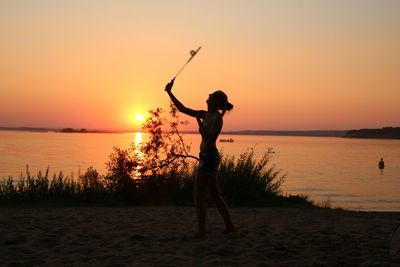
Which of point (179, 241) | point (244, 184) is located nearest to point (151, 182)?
point (244, 184)

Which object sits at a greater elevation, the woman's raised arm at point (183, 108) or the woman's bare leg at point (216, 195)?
the woman's raised arm at point (183, 108)

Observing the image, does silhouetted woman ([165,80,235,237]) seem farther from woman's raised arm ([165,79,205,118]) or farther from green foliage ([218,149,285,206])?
green foliage ([218,149,285,206])

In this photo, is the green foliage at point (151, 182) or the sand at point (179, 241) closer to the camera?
the sand at point (179, 241)

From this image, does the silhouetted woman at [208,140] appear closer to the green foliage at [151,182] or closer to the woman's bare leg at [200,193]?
the woman's bare leg at [200,193]

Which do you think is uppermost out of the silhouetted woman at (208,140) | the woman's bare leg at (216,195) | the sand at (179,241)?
the silhouetted woman at (208,140)

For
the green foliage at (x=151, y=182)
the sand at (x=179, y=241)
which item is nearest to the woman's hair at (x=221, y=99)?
the sand at (x=179, y=241)

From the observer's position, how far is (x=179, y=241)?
6.66 m

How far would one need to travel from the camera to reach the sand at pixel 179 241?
565cm

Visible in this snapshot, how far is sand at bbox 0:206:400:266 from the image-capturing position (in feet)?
18.5

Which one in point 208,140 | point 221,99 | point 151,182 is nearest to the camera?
point 208,140

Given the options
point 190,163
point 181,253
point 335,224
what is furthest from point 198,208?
point 190,163

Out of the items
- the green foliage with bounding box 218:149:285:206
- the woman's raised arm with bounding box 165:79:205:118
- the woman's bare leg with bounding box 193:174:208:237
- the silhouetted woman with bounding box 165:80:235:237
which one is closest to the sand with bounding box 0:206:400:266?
the woman's bare leg with bounding box 193:174:208:237

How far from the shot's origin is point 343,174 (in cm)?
3400

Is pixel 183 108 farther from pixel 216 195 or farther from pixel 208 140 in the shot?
pixel 216 195
